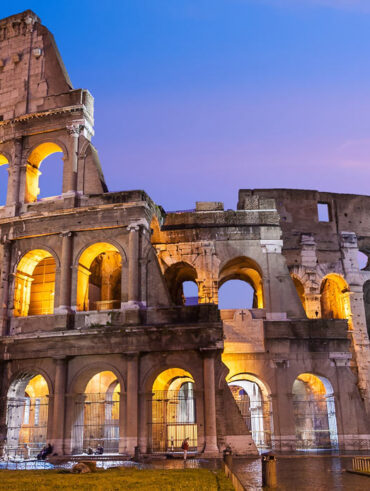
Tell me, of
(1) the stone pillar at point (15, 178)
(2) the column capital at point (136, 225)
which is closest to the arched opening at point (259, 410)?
(2) the column capital at point (136, 225)

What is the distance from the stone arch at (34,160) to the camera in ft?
68.2

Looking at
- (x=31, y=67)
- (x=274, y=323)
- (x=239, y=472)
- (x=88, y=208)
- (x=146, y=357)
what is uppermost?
(x=31, y=67)

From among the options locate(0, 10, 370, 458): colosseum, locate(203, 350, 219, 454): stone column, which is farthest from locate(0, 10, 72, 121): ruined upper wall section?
locate(203, 350, 219, 454): stone column

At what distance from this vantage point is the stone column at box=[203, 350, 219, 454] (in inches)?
647

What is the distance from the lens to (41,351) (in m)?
18.2

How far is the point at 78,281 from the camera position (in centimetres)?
1909

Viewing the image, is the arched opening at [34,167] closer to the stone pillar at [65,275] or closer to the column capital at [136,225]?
the stone pillar at [65,275]

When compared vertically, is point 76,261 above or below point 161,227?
below

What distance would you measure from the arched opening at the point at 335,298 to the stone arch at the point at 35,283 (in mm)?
12403

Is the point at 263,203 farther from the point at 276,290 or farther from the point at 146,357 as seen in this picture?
the point at 146,357

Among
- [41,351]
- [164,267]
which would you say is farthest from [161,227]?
[41,351]

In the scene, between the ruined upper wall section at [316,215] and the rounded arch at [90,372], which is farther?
the ruined upper wall section at [316,215]

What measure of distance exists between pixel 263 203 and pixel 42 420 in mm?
14367

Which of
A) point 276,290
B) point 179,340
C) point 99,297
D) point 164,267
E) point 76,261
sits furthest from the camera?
point 99,297
